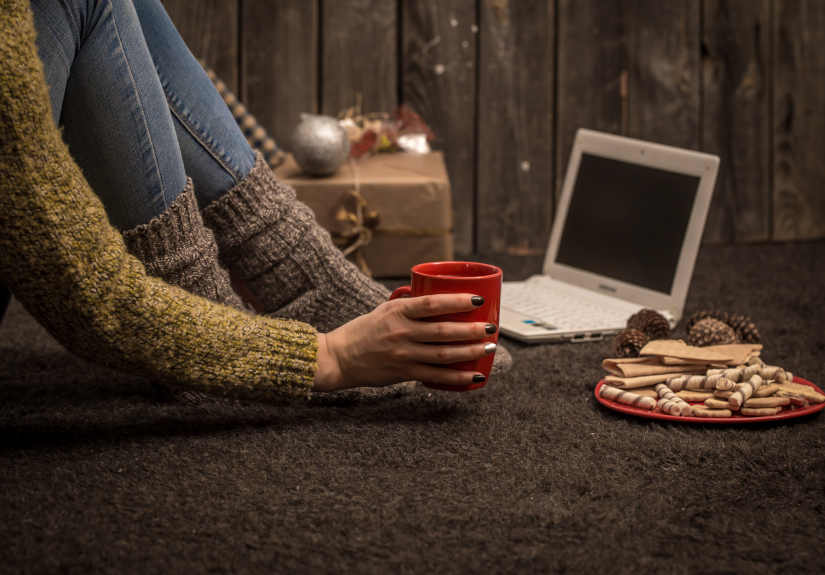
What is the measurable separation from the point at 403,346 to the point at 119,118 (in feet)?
1.14

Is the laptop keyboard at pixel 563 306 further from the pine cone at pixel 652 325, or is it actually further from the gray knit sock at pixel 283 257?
the gray knit sock at pixel 283 257

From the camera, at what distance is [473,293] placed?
2.58 feet

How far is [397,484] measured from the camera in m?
0.73

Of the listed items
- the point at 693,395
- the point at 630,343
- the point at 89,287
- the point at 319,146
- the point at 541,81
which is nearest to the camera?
the point at 89,287

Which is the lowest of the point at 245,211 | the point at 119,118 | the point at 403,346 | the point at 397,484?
the point at 397,484

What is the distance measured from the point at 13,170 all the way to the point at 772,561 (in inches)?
24.9

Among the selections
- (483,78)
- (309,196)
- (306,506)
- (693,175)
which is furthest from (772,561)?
(483,78)

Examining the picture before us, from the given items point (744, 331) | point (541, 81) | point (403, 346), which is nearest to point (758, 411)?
point (744, 331)

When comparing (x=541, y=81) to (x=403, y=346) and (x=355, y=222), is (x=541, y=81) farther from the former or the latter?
(x=403, y=346)

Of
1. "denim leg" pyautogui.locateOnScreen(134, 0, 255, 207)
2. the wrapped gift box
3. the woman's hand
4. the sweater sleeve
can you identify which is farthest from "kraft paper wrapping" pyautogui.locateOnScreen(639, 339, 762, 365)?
the wrapped gift box

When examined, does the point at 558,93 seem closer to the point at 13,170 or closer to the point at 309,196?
the point at 309,196

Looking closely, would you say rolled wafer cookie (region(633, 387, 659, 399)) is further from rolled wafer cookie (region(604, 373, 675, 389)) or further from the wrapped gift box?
the wrapped gift box

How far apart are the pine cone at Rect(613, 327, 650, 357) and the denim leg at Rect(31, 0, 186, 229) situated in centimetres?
56

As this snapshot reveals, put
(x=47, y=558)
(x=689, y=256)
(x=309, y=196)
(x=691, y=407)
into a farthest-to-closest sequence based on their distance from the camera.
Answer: (x=309, y=196)
(x=689, y=256)
(x=691, y=407)
(x=47, y=558)
